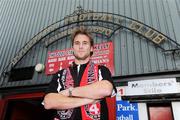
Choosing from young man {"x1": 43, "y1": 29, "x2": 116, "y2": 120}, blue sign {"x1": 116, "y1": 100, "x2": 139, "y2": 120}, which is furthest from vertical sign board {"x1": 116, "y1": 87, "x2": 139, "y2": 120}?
young man {"x1": 43, "y1": 29, "x2": 116, "y2": 120}

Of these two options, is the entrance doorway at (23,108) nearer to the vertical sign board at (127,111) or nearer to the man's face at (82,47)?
the vertical sign board at (127,111)

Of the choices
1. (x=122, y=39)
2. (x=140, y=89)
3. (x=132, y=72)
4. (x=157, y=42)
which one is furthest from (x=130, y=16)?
(x=140, y=89)

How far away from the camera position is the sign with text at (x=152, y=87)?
153 inches

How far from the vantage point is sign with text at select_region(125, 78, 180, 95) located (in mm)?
3893

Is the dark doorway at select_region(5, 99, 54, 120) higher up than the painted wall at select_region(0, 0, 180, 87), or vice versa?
the painted wall at select_region(0, 0, 180, 87)

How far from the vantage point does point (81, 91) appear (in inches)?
61.9

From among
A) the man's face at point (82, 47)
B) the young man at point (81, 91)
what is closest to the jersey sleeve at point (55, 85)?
the young man at point (81, 91)

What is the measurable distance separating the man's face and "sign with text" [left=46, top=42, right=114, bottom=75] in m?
2.68

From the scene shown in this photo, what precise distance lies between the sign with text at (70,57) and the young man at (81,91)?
110 inches

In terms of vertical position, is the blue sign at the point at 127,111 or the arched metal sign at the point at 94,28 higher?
the arched metal sign at the point at 94,28

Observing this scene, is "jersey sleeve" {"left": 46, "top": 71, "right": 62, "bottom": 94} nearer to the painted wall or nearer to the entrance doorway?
the painted wall

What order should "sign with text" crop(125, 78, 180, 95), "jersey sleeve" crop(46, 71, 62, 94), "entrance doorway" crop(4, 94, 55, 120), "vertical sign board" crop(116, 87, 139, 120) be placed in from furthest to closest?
"entrance doorway" crop(4, 94, 55, 120) < "vertical sign board" crop(116, 87, 139, 120) < "sign with text" crop(125, 78, 180, 95) < "jersey sleeve" crop(46, 71, 62, 94)

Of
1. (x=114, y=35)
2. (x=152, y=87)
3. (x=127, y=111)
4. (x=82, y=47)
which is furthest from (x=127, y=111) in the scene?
(x=82, y=47)

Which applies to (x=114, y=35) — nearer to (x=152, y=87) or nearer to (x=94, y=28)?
(x=94, y=28)
